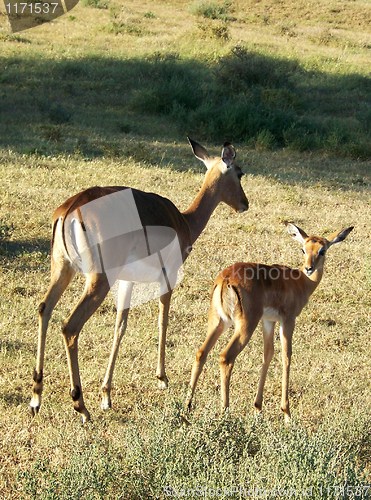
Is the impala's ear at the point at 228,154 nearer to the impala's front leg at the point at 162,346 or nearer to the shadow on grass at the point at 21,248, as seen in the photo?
the impala's front leg at the point at 162,346

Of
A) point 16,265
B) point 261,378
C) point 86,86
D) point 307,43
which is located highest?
point 261,378

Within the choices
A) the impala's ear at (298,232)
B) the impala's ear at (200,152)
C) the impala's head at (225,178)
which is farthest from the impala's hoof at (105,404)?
the impala's ear at (200,152)

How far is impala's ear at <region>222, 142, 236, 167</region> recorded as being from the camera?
7.01 m

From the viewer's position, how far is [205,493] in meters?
3.93

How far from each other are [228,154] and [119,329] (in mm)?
1852

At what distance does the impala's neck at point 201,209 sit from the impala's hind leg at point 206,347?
1242mm

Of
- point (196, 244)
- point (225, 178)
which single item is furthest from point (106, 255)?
point (196, 244)

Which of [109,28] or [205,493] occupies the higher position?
[205,493]

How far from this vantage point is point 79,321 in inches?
211

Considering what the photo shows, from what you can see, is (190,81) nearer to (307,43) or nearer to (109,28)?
(109,28)

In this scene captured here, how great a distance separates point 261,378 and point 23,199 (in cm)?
562

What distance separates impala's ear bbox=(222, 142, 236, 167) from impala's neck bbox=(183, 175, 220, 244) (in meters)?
0.24

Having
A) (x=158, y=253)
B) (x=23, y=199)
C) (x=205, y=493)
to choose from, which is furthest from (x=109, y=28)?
(x=205, y=493)

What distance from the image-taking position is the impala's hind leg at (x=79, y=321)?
5.37 meters
